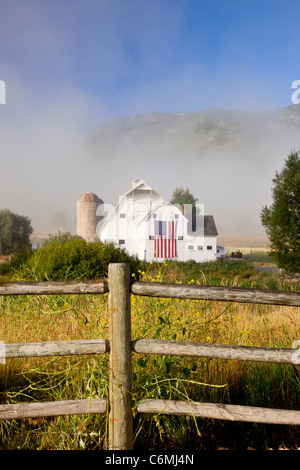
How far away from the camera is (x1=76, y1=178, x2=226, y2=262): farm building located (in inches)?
1287

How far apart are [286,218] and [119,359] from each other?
1082 inches

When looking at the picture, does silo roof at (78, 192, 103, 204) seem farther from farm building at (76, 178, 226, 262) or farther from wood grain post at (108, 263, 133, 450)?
wood grain post at (108, 263, 133, 450)

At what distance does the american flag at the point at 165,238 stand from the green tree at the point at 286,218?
23.7ft

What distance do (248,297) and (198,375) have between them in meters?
1.22

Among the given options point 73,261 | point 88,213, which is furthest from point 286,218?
point 88,213

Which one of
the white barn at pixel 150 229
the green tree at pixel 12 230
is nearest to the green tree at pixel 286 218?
the white barn at pixel 150 229

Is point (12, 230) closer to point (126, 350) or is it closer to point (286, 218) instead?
point (286, 218)

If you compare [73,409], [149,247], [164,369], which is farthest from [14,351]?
[149,247]

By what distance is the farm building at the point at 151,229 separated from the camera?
1287 inches

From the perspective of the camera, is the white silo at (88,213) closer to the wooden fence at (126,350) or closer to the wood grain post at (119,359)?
the wooden fence at (126,350)

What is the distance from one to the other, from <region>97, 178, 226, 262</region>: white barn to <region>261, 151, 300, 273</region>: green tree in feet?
23.3

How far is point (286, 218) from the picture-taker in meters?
29.0
